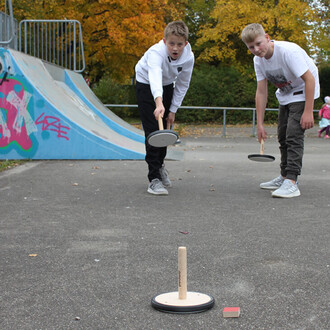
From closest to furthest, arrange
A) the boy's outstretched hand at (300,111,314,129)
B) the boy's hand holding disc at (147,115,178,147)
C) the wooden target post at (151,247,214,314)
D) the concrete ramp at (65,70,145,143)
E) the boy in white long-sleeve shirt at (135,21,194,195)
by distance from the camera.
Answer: the wooden target post at (151,247,214,314), the boy's hand holding disc at (147,115,178,147), the boy in white long-sleeve shirt at (135,21,194,195), the boy's outstretched hand at (300,111,314,129), the concrete ramp at (65,70,145,143)

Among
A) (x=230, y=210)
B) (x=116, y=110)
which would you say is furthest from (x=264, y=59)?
(x=116, y=110)

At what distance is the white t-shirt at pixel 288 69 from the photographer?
215 inches

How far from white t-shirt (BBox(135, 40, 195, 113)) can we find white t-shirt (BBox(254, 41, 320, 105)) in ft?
2.55

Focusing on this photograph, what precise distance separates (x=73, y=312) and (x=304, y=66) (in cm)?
382

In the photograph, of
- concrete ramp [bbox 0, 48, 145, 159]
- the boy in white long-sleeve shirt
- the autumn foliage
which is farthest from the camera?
the autumn foliage

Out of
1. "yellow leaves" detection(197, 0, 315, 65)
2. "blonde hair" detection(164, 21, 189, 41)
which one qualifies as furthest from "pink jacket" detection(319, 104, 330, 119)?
"blonde hair" detection(164, 21, 189, 41)

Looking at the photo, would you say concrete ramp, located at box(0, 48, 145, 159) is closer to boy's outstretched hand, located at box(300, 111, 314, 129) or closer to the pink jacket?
boy's outstretched hand, located at box(300, 111, 314, 129)

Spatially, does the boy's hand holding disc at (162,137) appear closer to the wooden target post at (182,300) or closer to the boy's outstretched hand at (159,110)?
the boy's outstretched hand at (159,110)

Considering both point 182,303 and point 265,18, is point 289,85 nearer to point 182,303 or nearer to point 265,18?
point 182,303

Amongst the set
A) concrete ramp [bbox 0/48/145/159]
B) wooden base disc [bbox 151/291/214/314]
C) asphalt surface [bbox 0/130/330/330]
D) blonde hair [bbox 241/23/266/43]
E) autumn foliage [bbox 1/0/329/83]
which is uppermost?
autumn foliage [bbox 1/0/329/83]

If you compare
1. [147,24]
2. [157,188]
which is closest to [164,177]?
[157,188]

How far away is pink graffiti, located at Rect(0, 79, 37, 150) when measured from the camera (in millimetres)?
9039

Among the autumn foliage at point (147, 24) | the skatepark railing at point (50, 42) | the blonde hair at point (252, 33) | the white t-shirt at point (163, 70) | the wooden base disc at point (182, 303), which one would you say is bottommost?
the wooden base disc at point (182, 303)

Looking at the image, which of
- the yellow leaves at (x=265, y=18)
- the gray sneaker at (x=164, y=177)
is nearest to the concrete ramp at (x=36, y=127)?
the gray sneaker at (x=164, y=177)
